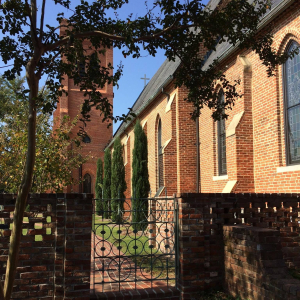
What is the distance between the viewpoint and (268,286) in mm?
3920

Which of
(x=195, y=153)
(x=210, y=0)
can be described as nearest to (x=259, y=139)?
(x=195, y=153)

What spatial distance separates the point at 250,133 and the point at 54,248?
7.26 metres

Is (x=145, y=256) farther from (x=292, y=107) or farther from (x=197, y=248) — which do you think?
(x=292, y=107)

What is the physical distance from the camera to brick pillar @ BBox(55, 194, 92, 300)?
13.9 feet

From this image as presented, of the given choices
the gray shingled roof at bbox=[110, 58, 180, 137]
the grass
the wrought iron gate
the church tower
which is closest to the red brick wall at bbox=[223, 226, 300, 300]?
the wrought iron gate

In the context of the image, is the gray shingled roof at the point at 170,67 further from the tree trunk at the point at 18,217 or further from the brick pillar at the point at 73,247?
the tree trunk at the point at 18,217

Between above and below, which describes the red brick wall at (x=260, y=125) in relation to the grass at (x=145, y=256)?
above

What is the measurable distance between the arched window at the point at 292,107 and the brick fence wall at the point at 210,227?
131 inches

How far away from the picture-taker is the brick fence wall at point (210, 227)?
4.84 m

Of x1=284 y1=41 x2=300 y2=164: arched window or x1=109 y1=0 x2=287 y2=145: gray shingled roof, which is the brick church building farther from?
x1=109 y1=0 x2=287 y2=145: gray shingled roof

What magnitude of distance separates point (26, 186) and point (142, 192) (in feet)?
40.9

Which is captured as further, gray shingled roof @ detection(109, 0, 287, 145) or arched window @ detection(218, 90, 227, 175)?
arched window @ detection(218, 90, 227, 175)

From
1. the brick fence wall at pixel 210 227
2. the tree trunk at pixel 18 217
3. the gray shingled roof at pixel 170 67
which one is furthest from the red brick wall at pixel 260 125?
the tree trunk at pixel 18 217

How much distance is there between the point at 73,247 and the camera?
4344mm
